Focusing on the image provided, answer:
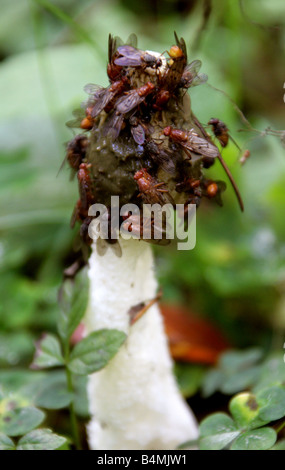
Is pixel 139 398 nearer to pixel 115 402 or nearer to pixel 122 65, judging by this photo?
pixel 115 402

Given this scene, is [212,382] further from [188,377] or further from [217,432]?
[217,432]

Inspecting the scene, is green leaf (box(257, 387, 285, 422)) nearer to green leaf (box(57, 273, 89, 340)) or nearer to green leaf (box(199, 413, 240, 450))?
green leaf (box(199, 413, 240, 450))

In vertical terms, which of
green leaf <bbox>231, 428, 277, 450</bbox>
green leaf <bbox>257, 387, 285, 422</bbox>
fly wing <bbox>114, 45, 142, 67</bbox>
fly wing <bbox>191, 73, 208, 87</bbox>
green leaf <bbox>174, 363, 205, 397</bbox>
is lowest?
green leaf <bbox>174, 363, 205, 397</bbox>

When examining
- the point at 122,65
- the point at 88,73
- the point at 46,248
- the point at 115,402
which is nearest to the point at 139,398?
the point at 115,402

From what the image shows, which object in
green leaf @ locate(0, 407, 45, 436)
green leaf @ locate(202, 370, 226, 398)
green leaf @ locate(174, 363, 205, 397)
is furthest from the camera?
green leaf @ locate(174, 363, 205, 397)

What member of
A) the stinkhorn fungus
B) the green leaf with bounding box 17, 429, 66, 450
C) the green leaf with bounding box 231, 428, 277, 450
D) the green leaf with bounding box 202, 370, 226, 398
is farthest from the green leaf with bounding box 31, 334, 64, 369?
the green leaf with bounding box 202, 370, 226, 398

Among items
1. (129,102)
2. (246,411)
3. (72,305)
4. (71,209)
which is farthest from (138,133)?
(71,209)
